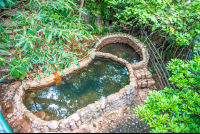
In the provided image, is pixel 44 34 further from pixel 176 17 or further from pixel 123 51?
pixel 176 17

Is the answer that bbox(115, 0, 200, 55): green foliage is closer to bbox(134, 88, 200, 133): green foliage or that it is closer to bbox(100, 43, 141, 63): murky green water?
bbox(100, 43, 141, 63): murky green water

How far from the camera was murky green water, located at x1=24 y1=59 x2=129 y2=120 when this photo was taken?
333cm

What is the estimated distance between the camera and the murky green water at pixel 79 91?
3334 mm

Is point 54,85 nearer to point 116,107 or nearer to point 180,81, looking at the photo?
point 116,107

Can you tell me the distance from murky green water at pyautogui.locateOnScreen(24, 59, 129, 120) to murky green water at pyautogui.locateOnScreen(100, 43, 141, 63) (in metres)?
1.03

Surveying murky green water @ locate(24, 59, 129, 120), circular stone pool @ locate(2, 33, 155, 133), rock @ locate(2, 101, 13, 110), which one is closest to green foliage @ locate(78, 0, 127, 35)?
circular stone pool @ locate(2, 33, 155, 133)

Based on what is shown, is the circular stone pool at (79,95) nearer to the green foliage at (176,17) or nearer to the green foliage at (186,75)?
the green foliage at (176,17)

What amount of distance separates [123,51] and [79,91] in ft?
10.4

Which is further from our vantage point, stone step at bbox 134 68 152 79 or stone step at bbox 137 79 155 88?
stone step at bbox 134 68 152 79

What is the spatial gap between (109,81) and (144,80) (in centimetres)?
122

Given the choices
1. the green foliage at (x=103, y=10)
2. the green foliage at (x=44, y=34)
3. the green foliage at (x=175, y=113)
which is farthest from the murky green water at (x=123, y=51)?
the green foliage at (x=175, y=113)

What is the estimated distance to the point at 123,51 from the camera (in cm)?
598

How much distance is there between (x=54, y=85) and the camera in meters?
3.86

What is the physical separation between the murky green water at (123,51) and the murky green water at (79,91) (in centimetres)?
103
